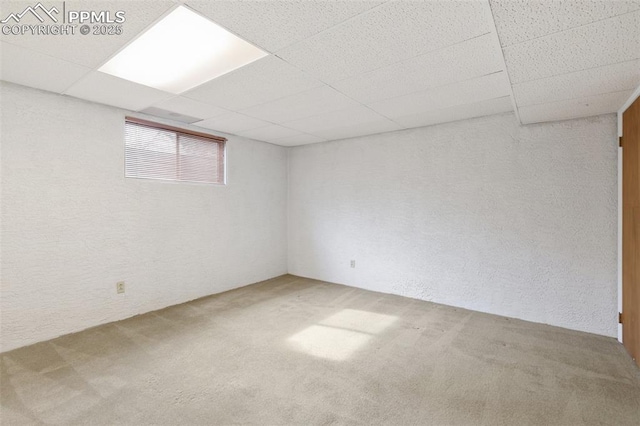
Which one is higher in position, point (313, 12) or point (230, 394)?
point (313, 12)

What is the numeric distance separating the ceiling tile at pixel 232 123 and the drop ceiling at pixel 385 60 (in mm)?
81

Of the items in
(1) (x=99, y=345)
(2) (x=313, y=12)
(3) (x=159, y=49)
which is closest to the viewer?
(2) (x=313, y=12)

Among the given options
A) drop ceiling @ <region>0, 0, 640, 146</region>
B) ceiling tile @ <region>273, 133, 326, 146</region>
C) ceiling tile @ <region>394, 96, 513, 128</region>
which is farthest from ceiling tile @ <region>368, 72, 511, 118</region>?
ceiling tile @ <region>273, 133, 326, 146</region>

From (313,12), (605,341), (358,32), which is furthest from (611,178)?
(313,12)

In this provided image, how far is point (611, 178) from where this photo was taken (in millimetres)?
2754

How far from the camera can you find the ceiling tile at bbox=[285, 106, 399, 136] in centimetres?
320

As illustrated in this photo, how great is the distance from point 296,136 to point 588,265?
3.81 m

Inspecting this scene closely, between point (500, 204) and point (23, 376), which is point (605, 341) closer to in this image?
point (500, 204)

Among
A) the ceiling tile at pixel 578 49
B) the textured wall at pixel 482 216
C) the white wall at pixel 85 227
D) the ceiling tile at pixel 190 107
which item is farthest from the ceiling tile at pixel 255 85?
the textured wall at pixel 482 216

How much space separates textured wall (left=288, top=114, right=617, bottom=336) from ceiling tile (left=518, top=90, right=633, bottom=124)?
0.46 feet

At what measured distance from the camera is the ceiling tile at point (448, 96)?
7.89 feet

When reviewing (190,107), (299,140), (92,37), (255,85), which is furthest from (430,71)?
(299,140)

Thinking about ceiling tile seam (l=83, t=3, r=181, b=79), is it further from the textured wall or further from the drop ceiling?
the textured wall

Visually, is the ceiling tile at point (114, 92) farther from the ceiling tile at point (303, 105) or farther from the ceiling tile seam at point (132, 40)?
the ceiling tile at point (303, 105)
